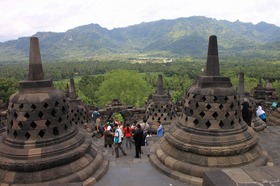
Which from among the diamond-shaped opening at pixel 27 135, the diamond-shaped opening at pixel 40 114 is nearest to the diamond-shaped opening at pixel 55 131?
the diamond-shaped opening at pixel 40 114

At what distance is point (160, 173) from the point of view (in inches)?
315

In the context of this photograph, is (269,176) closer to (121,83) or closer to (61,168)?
(61,168)

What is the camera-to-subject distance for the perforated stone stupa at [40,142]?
6.82 metres

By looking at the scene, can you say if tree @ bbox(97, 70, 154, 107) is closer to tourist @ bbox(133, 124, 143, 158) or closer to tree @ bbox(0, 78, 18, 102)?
tree @ bbox(0, 78, 18, 102)

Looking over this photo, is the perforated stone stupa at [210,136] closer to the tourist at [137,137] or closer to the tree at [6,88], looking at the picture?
the tourist at [137,137]

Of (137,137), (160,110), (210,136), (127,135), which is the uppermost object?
(210,136)

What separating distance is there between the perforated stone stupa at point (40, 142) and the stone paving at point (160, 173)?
0.68 m

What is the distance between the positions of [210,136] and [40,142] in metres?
5.21

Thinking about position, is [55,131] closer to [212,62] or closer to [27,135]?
[27,135]

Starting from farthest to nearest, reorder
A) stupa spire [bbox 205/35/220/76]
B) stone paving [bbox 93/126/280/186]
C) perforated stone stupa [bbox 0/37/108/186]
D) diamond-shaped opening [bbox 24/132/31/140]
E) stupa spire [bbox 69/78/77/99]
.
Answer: stupa spire [bbox 69/78/77/99]
stupa spire [bbox 205/35/220/76]
diamond-shaped opening [bbox 24/132/31/140]
perforated stone stupa [bbox 0/37/108/186]
stone paving [bbox 93/126/280/186]

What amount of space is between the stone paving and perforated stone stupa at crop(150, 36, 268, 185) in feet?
1.32

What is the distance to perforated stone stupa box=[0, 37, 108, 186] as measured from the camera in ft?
22.4

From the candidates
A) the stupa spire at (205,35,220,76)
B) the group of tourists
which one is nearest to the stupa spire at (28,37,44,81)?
the group of tourists

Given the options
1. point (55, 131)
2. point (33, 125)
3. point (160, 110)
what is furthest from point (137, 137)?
point (160, 110)
